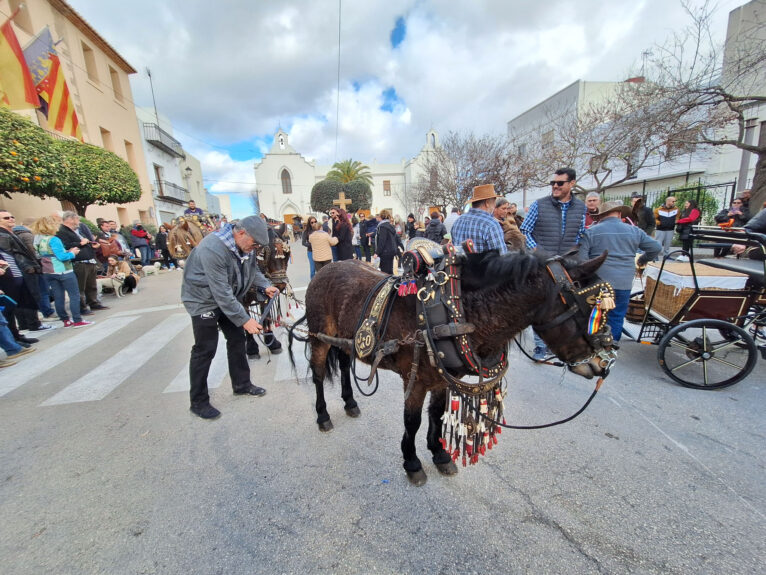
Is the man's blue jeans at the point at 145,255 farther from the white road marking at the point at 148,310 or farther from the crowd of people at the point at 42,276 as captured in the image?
the white road marking at the point at 148,310

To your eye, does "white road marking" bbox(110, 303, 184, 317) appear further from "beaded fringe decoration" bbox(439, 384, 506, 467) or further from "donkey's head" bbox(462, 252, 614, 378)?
"donkey's head" bbox(462, 252, 614, 378)

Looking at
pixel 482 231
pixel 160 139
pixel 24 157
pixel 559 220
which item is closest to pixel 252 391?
pixel 482 231

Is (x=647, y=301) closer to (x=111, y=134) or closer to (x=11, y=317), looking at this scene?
(x=11, y=317)

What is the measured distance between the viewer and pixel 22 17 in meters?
11.3

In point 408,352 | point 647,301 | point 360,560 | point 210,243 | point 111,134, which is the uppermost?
point 111,134

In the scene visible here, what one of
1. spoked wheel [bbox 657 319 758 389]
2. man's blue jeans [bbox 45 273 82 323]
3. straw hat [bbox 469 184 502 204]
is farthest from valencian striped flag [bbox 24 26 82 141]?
spoked wheel [bbox 657 319 758 389]

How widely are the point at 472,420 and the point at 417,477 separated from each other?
0.57 metres

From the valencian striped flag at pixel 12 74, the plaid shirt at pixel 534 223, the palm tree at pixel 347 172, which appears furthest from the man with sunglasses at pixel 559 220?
the palm tree at pixel 347 172

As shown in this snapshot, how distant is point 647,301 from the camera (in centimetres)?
392

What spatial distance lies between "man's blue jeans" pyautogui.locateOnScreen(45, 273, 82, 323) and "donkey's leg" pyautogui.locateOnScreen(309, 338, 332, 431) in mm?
5871

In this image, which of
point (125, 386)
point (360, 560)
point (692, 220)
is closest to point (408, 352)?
point (360, 560)

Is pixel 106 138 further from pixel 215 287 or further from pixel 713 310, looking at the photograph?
pixel 713 310

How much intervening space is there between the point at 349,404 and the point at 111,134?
2048 centimetres

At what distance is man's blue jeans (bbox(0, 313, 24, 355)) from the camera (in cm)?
428
